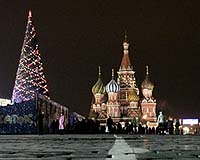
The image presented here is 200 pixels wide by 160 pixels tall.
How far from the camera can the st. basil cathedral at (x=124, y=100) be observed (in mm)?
137375

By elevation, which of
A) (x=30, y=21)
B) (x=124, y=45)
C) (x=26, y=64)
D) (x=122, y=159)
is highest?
(x=124, y=45)

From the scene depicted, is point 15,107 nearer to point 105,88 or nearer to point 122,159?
point 122,159

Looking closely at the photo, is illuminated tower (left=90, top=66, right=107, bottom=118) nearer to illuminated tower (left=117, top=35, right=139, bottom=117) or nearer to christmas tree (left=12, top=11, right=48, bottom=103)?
illuminated tower (left=117, top=35, right=139, bottom=117)

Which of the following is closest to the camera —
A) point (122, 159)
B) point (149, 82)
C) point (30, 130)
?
point (122, 159)

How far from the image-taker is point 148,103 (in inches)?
5684

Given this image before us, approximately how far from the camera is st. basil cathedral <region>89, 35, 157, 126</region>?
13738cm

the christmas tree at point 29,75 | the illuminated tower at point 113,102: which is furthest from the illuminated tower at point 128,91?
the christmas tree at point 29,75

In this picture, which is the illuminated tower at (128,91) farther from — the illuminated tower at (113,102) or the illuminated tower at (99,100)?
the illuminated tower at (99,100)

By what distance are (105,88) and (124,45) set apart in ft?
62.6

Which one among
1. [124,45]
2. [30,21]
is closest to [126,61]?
[124,45]

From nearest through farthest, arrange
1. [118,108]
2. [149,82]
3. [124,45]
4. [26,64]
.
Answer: [26,64] → [118,108] → [149,82] → [124,45]

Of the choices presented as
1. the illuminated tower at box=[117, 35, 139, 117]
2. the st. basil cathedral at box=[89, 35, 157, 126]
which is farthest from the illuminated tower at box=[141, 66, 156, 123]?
the illuminated tower at box=[117, 35, 139, 117]

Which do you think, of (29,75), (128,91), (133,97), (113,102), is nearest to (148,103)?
(128,91)

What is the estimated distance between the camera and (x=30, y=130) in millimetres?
41219
